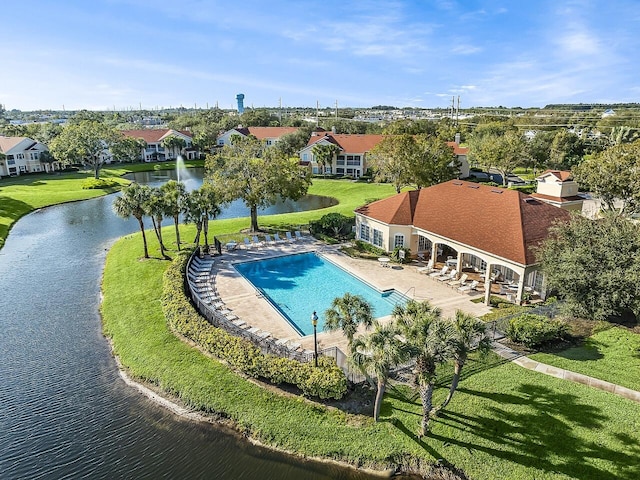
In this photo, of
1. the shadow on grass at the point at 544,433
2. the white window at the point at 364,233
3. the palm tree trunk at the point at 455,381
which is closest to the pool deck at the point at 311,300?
the white window at the point at 364,233

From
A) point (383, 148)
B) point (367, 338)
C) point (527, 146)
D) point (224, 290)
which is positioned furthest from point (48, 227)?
point (527, 146)

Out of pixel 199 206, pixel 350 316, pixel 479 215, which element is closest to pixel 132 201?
pixel 199 206

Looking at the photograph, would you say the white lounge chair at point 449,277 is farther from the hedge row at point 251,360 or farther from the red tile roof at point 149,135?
the red tile roof at point 149,135

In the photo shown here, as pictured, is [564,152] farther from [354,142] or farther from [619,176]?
[619,176]

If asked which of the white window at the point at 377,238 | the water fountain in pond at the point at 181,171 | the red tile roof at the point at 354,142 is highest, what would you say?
the red tile roof at the point at 354,142

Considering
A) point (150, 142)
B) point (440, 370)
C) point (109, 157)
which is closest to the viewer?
point (440, 370)

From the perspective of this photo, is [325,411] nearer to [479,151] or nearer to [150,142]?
[479,151]

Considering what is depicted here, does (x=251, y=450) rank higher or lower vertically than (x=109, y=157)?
lower
